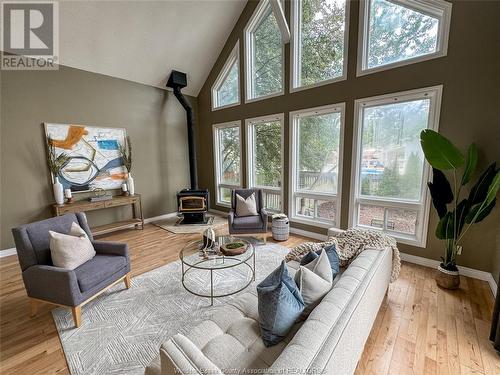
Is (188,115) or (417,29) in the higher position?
(417,29)

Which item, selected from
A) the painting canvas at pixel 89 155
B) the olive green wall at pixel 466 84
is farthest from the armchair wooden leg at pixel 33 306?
the olive green wall at pixel 466 84

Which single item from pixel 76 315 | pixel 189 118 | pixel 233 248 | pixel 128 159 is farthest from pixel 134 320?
pixel 189 118

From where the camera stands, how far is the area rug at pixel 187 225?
182 inches

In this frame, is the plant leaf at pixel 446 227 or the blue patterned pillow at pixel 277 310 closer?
the blue patterned pillow at pixel 277 310

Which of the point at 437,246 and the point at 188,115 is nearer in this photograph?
the point at 437,246

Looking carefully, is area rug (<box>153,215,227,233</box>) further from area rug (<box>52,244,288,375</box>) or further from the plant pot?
the plant pot

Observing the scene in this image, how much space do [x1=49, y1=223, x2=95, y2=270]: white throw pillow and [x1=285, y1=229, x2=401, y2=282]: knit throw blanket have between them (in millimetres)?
2060

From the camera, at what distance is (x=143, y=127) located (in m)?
5.10

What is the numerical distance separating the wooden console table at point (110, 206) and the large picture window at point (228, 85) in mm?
2965

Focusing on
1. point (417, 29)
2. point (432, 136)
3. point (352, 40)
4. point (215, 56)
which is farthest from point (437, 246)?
point (215, 56)

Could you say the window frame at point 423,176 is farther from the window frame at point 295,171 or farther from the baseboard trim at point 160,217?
the baseboard trim at point 160,217

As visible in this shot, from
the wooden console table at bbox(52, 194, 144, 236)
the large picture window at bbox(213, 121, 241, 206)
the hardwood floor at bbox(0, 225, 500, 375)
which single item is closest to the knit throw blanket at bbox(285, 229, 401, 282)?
the hardwood floor at bbox(0, 225, 500, 375)

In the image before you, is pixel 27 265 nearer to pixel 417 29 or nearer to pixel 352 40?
pixel 352 40

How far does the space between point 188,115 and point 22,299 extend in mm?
4257
